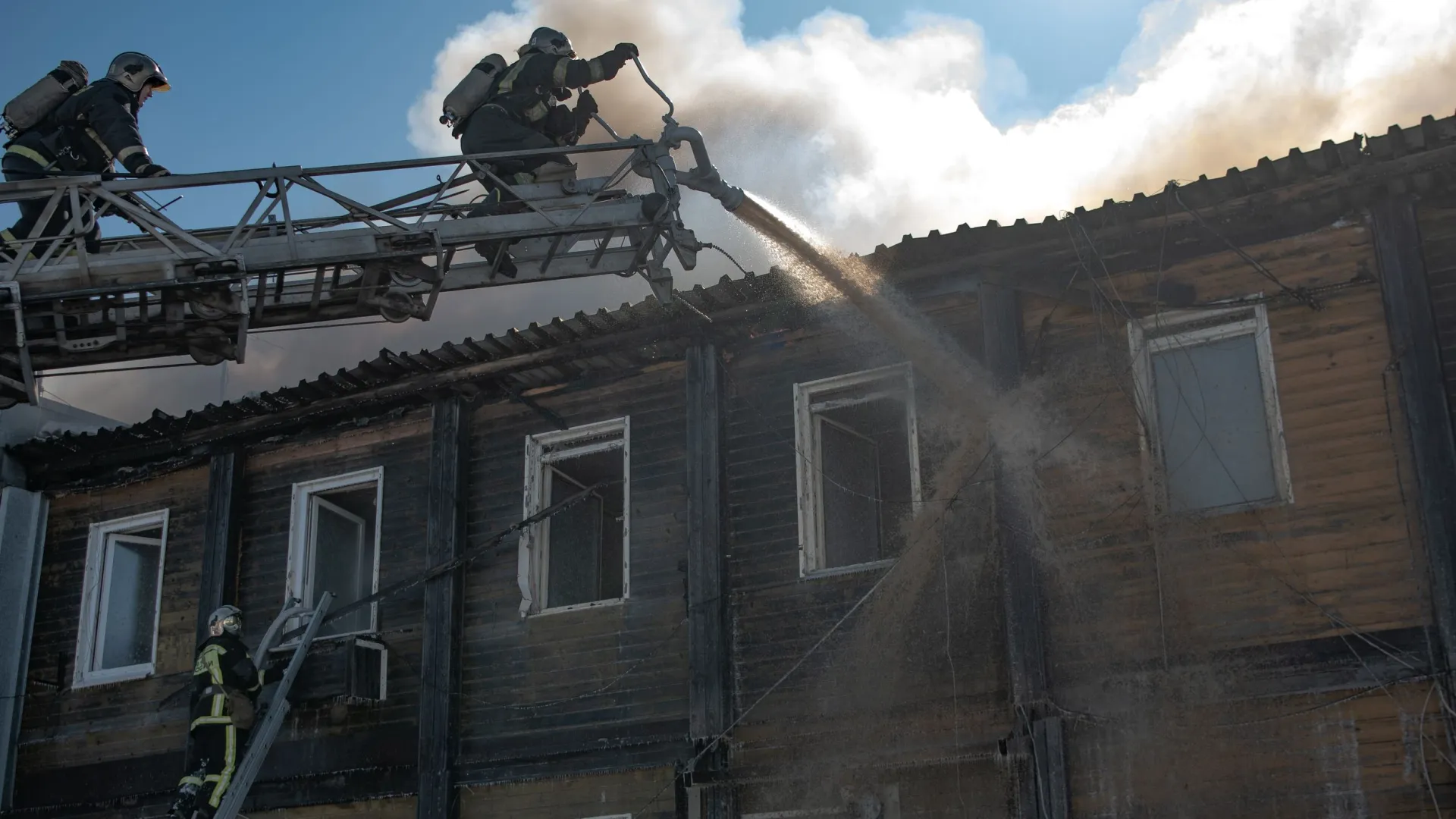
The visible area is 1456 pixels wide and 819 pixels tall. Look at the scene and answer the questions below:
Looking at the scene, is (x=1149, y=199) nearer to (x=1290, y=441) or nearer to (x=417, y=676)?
(x=1290, y=441)

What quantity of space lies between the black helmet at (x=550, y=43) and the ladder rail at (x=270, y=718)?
4.96 m

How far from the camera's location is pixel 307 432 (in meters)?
15.8

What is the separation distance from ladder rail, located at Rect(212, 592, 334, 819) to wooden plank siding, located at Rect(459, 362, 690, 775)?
1310 mm

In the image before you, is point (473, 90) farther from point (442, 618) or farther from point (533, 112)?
point (442, 618)

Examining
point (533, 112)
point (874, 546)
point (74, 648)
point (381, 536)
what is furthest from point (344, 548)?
point (533, 112)

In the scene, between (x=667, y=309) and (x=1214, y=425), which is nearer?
(x=1214, y=425)

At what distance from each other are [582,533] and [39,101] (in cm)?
577

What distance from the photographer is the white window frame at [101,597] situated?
52.4ft

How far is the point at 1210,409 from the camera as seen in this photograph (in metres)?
11.7

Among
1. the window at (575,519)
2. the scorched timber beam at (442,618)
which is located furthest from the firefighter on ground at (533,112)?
the scorched timber beam at (442,618)

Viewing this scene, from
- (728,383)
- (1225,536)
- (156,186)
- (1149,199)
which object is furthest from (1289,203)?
(156,186)

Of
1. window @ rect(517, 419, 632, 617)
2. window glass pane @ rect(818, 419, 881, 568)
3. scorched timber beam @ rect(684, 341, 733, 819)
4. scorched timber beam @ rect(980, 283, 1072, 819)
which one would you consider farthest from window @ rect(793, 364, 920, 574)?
window @ rect(517, 419, 632, 617)

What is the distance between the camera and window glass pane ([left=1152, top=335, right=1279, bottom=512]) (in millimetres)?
11414

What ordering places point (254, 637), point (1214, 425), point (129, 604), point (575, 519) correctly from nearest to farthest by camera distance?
point (1214, 425)
point (575, 519)
point (254, 637)
point (129, 604)
